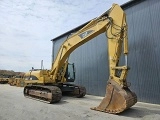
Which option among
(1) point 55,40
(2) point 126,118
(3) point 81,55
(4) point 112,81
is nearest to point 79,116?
(2) point 126,118

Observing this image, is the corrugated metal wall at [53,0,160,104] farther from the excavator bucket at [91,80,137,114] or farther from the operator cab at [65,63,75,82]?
the excavator bucket at [91,80,137,114]

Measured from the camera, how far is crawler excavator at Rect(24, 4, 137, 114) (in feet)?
25.4

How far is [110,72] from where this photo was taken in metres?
8.61

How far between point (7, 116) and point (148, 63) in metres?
7.52

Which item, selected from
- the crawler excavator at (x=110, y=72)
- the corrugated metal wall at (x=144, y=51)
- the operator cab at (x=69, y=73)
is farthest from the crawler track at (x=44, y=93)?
the corrugated metal wall at (x=144, y=51)

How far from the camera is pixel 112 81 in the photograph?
819cm

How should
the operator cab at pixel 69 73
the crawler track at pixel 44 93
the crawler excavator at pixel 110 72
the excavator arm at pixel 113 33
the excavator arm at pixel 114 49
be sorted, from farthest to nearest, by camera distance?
the operator cab at pixel 69 73 < the crawler track at pixel 44 93 < the excavator arm at pixel 113 33 < the crawler excavator at pixel 110 72 < the excavator arm at pixel 114 49

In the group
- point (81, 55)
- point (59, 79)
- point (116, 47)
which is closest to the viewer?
point (116, 47)

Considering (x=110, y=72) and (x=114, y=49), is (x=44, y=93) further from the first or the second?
(x=114, y=49)

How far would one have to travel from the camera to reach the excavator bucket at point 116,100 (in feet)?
24.1

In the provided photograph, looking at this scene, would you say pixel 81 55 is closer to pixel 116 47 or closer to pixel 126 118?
pixel 116 47

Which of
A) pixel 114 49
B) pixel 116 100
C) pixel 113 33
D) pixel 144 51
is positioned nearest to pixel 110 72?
pixel 114 49

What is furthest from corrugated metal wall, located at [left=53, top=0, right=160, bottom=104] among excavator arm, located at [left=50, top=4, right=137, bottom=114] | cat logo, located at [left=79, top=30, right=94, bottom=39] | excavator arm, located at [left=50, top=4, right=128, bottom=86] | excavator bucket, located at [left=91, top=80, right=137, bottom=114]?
excavator bucket, located at [left=91, top=80, right=137, bottom=114]

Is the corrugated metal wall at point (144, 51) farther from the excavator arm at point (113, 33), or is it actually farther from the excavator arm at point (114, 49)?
the excavator arm at point (113, 33)
